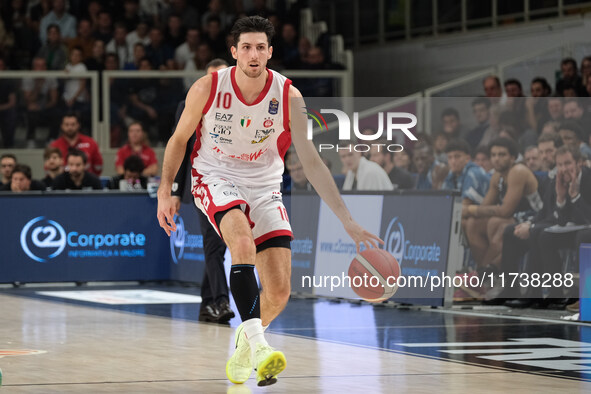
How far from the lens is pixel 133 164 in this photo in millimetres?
15188

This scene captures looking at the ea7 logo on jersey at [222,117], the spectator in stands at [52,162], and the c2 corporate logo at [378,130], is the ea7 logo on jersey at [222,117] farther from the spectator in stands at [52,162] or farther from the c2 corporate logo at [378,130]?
the spectator in stands at [52,162]

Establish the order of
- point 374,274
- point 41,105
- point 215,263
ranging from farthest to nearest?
point 41,105, point 374,274, point 215,263

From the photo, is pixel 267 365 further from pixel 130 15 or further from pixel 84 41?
pixel 130 15

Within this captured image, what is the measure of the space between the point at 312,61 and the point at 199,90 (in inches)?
532

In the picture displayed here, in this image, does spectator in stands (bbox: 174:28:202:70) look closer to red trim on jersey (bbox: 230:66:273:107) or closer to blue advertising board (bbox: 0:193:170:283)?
blue advertising board (bbox: 0:193:170:283)

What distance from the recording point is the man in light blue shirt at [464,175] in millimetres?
11242

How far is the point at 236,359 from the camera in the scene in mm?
6621

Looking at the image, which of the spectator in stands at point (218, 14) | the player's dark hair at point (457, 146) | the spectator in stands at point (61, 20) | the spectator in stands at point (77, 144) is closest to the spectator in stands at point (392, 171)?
the player's dark hair at point (457, 146)

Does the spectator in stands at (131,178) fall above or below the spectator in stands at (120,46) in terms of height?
below

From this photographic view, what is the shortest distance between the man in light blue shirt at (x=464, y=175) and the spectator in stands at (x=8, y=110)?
28.8ft

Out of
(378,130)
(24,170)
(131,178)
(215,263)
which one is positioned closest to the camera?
(215,263)

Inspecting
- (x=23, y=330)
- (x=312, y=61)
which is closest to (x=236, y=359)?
(x=23, y=330)

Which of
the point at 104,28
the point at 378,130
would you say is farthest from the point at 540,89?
the point at 104,28

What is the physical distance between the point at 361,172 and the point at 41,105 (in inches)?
323
